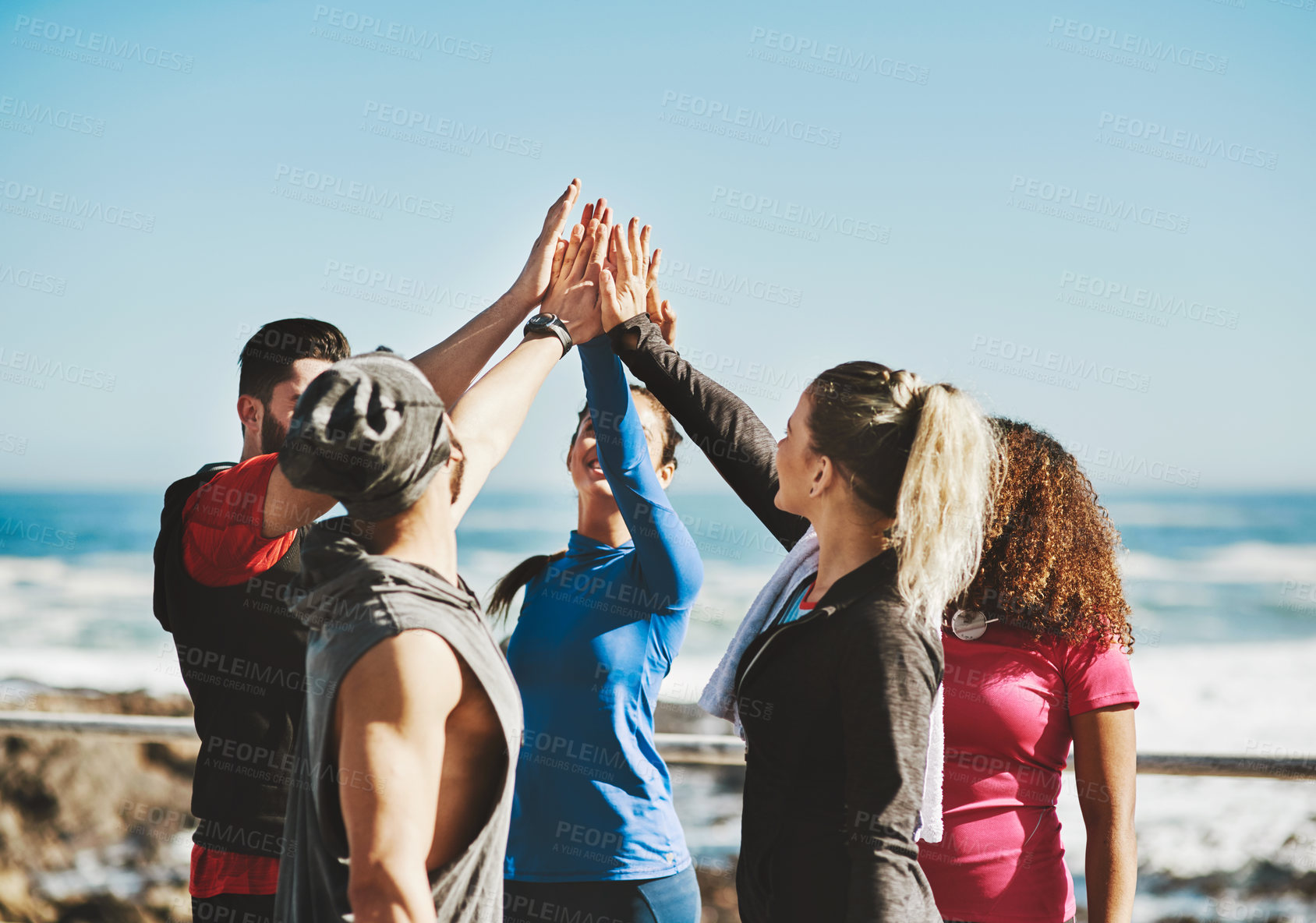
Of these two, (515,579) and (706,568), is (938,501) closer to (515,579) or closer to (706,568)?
(515,579)

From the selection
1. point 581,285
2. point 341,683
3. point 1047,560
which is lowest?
point 341,683

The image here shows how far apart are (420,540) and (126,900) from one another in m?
5.53

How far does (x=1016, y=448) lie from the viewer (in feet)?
6.73

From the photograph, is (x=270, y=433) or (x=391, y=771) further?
(x=270, y=433)

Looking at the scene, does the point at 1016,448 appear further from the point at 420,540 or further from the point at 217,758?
the point at 217,758

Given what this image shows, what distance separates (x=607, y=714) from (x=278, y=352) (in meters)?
1.23

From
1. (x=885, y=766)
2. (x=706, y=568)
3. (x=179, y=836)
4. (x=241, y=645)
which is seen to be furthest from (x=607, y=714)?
(x=706, y=568)

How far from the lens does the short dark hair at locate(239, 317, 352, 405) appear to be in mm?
2404

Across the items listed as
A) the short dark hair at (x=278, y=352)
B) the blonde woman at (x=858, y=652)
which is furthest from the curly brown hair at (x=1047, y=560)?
the short dark hair at (x=278, y=352)

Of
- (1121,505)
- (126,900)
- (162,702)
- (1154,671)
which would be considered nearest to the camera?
(126,900)

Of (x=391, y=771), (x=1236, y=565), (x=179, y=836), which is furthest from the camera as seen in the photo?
(x=1236, y=565)

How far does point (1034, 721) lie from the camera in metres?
1.92

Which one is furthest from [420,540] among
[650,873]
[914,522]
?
[650,873]

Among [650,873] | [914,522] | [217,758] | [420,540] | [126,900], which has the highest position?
[914,522]
